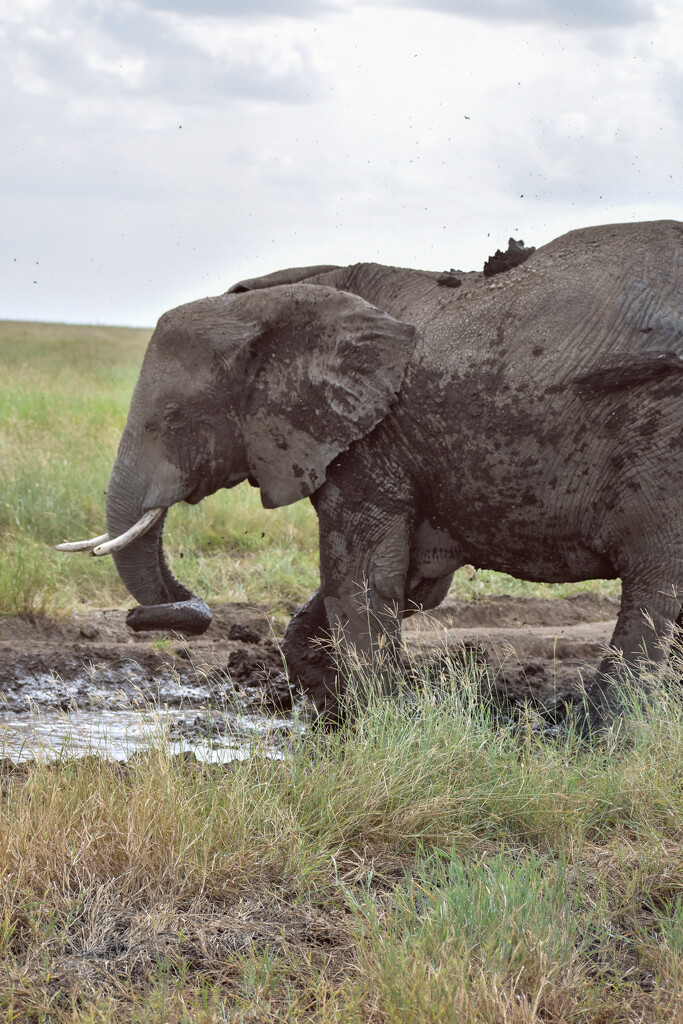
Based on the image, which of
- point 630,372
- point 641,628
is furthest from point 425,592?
Answer: point 630,372

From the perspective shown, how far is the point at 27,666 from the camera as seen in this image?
Result: 723 centimetres

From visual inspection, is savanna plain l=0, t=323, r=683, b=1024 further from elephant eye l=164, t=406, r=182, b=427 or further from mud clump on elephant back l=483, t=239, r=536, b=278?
mud clump on elephant back l=483, t=239, r=536, b=278

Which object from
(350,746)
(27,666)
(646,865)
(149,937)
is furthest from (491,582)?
(149,937)

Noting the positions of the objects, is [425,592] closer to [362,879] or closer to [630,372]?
Answer: [630,372]

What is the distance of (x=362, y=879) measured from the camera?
407 centimetres

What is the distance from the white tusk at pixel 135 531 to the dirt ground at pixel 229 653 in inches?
30.1

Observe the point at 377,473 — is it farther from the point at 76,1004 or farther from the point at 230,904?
the point at 76,1004

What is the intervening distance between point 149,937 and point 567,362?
3.15 m

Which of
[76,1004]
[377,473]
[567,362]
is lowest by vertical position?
[76,1004]

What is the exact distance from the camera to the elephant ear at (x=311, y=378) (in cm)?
578

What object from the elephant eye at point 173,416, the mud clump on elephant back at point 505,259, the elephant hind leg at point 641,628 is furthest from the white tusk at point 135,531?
the elephant hind leg at point 641,628

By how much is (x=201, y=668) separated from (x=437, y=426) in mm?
2373

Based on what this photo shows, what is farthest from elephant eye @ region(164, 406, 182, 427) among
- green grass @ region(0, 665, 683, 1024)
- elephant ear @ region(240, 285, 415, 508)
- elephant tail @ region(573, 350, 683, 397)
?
elephant tail @ region(573, 350, 683, 397)

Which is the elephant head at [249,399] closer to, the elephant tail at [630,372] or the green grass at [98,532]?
the elephant tail at [630,372]
